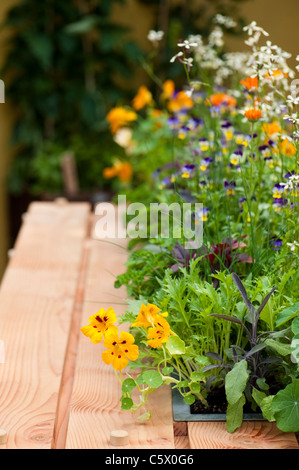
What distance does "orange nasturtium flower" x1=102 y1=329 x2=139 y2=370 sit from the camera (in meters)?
1.11

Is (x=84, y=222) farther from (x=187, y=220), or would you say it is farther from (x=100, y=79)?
(x=100, y=79)

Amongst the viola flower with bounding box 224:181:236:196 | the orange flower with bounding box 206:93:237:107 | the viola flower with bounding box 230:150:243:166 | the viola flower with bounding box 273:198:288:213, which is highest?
the orange flower with bounding box 206:93:237:107

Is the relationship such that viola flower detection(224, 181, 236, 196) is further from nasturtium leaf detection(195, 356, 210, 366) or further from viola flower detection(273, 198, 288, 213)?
nasturtium leaf detection(195, 356, 210, 366)

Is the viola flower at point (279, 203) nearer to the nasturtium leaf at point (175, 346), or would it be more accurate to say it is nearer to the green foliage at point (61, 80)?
the nasturtium leaf at point (175, 346)

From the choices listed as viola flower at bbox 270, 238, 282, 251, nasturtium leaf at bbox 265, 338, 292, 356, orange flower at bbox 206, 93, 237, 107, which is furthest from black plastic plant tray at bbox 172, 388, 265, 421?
orange flower at bbox 206, 93, 237, 107

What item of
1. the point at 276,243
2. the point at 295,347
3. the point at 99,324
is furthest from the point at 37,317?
the point at 295,347

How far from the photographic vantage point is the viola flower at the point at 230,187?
1.51 meters

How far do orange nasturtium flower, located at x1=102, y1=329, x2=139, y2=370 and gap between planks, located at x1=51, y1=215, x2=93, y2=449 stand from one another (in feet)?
0.38

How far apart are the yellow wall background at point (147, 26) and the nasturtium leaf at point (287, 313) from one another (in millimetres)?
2885

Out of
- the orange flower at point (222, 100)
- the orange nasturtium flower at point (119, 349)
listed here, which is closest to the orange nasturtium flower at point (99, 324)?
the orange nasturtium flower at point (119, 349)

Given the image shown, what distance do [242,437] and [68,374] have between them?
0.35 m

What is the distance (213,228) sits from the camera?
153 cm

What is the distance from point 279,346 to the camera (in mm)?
1098

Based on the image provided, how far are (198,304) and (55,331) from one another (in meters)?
0.36
